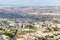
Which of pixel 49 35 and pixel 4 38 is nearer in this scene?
pixel 4 38

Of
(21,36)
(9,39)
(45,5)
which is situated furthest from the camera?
(45,5)

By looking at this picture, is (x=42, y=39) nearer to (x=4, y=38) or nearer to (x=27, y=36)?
(x=27, y=36)

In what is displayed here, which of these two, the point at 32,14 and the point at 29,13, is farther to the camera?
the point at 29,13

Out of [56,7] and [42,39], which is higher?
[42,39]

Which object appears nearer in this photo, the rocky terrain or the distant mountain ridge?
the rocky terrain

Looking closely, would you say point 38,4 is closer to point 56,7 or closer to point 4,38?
point 56,7

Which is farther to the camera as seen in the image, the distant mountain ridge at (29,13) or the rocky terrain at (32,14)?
the distant mountain ridge at (29,13)

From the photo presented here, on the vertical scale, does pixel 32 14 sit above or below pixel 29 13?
above

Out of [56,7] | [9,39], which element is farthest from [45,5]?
[9,39]

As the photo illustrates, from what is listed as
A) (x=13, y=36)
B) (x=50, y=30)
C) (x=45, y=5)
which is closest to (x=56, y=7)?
(x=45, y=5)

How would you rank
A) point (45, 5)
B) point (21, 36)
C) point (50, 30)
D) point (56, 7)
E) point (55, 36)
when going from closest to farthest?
point (21, 36) < point (55, 36) < point (50, 30) < point (56, 7) < point (45, 5)
